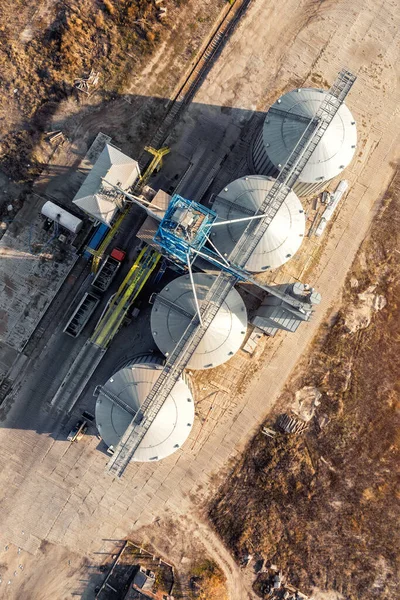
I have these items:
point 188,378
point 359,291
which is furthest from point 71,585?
point 359,291

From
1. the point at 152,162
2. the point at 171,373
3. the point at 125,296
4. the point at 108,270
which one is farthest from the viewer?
the point at 108,270

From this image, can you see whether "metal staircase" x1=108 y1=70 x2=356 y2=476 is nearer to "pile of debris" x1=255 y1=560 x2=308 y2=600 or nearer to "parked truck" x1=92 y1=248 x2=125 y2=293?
"parked truck" x1=92 y1=248 x2=125 y2=293

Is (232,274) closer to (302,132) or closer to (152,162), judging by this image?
(302,132)

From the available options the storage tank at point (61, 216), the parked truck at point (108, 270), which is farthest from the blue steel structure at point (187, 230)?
the storage tank at point (61, 216)

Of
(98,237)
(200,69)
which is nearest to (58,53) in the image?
(200,69)

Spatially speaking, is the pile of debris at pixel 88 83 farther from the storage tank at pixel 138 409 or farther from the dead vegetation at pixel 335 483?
the dead vegetation at pixel 335 483

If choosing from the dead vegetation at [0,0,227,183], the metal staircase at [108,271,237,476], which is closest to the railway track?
the dead vegetation at [0,0,227,183]
